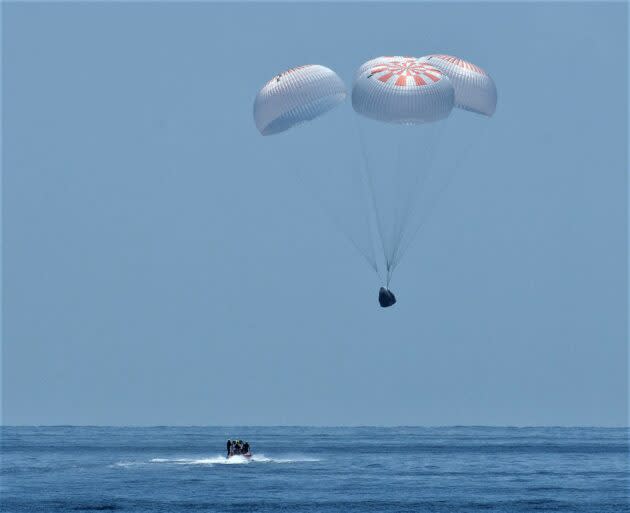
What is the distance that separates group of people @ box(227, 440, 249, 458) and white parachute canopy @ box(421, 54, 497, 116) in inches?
994

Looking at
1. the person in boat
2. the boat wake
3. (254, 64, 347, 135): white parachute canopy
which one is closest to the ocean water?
the boat wake

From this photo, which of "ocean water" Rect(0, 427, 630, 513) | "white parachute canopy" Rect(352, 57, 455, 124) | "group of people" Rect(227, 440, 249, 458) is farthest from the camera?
"group of people" Rect(227, 440, 249, 458)

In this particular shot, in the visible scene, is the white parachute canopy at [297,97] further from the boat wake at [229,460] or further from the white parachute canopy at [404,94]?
the boat wake at [229,460]

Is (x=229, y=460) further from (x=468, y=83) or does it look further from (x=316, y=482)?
(x=468, y=83)

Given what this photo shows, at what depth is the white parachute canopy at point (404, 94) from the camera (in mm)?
45219

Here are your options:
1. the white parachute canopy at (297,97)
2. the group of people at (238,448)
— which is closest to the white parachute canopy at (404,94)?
the white parachute canopy at (297,97)

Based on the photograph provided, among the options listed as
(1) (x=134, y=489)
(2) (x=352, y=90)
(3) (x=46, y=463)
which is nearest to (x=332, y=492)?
(1) (x=134, y=489)

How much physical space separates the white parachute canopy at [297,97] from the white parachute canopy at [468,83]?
350cm

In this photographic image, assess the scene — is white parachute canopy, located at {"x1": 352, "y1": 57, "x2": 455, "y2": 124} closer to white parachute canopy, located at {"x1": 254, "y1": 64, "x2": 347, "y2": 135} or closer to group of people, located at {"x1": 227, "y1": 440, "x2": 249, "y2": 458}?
white parachute canopy, located at {"x1": 254, "y1": 64, "x2": 347, "y2": 135}

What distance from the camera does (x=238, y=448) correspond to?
6888 centimetres

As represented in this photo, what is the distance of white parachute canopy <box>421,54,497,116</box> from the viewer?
47.7 meters

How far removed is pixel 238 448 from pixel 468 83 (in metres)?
27.6

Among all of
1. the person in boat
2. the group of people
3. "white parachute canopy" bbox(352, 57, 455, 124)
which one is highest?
"white parachute canopy" bbox(352, 57, 455, 124)

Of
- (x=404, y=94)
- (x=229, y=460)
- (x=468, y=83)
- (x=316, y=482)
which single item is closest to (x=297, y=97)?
(x=404, y=94)
